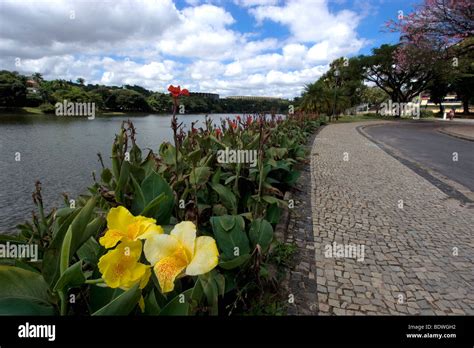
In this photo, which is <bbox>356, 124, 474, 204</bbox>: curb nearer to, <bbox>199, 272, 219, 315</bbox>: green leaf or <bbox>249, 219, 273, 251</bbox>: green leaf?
<bbox>249, 219, 273, 251</bbox>: green leaf

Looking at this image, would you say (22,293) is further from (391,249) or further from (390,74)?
(390,74)

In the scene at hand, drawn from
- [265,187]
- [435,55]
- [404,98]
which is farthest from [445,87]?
[265,187]

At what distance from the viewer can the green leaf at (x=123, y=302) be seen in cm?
97

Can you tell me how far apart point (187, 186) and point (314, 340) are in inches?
56.7

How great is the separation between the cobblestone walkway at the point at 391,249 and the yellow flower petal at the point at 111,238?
6.49 feet

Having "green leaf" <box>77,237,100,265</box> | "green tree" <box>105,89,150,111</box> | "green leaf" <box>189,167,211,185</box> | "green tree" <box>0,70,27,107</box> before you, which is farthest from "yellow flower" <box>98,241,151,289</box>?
"green tree" <box>105,89,150,111</box>

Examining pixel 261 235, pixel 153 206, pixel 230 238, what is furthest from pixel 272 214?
pixel 153 206

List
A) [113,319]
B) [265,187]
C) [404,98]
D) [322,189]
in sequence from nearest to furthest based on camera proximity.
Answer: [113,319], [265,187], [322,189], [404,98]

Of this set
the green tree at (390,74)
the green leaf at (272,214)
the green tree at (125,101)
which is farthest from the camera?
the green tree at (125,101)

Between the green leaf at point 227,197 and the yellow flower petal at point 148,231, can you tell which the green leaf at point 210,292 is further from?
the green leaf at point 227,197

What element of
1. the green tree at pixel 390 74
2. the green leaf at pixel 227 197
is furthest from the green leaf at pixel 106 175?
the green tree at pixel 390 74

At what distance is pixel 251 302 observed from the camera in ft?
7.32

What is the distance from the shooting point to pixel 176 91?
1862mm

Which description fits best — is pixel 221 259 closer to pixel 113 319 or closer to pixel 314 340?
pixel 314 340
